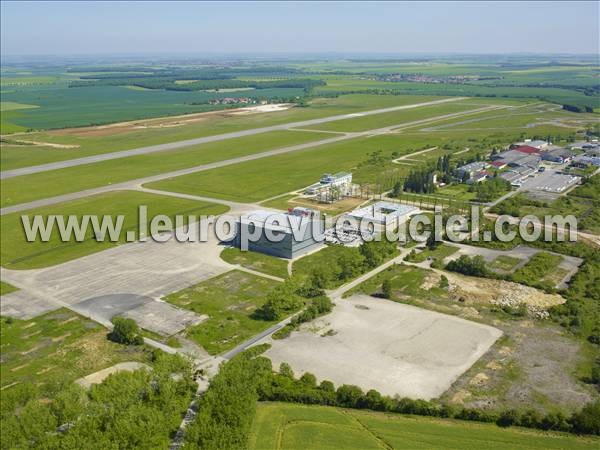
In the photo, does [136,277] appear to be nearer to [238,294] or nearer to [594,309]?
[238,294]

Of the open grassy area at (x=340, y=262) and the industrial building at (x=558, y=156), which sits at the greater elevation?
the industrial building at (x=558, y=156)

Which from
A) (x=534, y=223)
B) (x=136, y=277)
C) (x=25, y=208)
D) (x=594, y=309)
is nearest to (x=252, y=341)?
(x=136, y=277)

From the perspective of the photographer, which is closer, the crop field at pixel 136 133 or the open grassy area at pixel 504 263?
the open grassy area at pixel 504 263

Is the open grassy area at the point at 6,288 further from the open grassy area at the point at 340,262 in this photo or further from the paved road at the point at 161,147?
the paved road at the point at 161,147

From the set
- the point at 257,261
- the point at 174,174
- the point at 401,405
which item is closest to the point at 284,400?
the point at 401,405

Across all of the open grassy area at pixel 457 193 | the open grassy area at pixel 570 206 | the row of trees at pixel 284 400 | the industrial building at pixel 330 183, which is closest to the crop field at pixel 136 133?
the industrial building at pixel 330 183

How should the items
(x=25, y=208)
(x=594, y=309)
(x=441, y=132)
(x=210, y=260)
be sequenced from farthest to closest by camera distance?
(x=441, y=132)
(x=25, y=208)
(x=210, y=260)
(x=594, y=309)

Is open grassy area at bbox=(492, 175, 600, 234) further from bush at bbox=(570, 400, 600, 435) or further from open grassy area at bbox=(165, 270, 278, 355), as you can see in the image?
bush at bbox=(570, 400, 600, 435)
